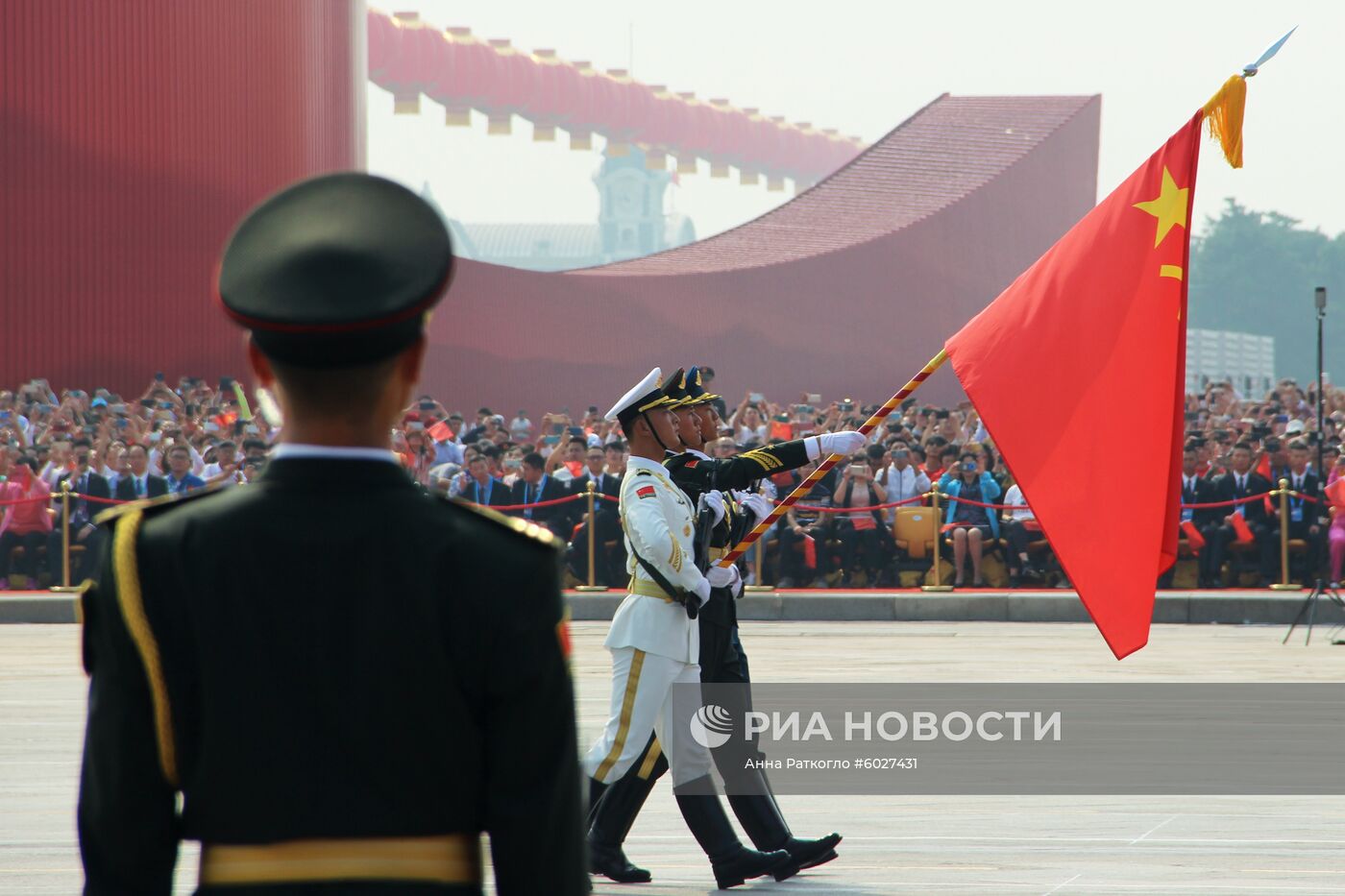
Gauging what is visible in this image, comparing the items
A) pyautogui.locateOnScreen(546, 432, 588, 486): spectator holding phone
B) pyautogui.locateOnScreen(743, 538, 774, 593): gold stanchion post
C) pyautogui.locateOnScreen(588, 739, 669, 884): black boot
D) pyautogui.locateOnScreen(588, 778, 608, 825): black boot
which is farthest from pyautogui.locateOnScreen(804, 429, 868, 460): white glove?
pyautogui.locateOnScreen(546, 432, 588, 486): spectator holding phone

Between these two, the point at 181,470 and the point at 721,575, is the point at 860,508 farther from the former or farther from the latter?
the point at 721,575

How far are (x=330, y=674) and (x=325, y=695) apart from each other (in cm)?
2

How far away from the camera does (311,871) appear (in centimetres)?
203

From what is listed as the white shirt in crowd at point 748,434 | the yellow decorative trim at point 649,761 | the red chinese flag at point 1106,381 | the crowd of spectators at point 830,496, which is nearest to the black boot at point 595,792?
the yellow decorative trim at point 649,761

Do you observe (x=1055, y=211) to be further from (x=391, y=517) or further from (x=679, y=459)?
(x=391, y=517)

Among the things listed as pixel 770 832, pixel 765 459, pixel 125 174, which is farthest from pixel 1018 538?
pixel 125 174

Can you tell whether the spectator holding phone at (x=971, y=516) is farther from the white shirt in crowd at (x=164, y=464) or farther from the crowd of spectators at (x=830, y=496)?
the white shirt in crowd at (x=164, y=464)

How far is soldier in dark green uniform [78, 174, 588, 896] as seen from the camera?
2031 mm

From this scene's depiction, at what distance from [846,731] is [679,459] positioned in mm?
3411

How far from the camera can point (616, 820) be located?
6.19m

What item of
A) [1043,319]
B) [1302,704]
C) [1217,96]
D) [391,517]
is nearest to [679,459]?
[1043,319]

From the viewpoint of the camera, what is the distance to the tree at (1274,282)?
118m

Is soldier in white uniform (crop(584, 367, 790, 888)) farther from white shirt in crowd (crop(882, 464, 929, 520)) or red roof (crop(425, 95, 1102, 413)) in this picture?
red roof (crop(425, 95, 1102, 413))

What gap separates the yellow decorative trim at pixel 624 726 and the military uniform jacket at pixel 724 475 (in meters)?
0.40
